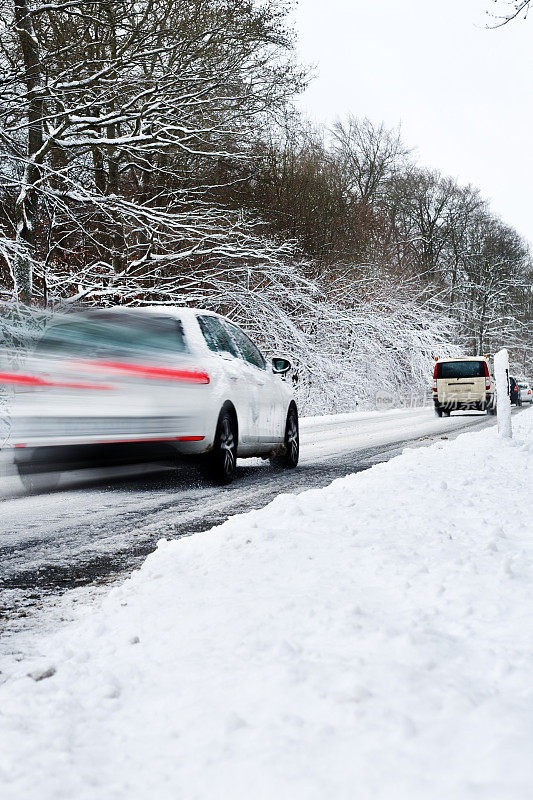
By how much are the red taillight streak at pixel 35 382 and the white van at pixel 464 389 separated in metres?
22.1

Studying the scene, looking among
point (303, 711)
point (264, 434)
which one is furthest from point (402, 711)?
point (264, 434)

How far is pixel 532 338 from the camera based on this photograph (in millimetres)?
55469

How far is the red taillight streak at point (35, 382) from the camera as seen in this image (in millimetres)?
7488

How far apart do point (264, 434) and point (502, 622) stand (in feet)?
21.5

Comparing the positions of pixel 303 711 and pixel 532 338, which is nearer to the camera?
pixel 303 711

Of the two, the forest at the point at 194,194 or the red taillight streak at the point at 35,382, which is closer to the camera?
the red taillight streak at the point at 35,382

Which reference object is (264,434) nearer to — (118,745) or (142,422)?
(142,422)

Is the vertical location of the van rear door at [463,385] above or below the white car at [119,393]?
below

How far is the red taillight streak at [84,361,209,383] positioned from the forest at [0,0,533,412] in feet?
16.7

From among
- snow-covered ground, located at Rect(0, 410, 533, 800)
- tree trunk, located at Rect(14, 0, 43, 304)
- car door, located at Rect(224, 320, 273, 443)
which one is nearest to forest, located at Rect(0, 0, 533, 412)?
tree trunk, located at Rect(14, 0, 43, 304)

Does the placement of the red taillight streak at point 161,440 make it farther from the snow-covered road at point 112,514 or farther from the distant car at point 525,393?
the distant car at point 525,393

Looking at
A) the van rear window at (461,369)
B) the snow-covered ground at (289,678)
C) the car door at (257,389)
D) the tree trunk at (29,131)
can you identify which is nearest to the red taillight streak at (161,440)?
the car door at (257,389)

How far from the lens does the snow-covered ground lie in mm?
1979

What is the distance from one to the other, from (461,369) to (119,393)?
75.5 ft
